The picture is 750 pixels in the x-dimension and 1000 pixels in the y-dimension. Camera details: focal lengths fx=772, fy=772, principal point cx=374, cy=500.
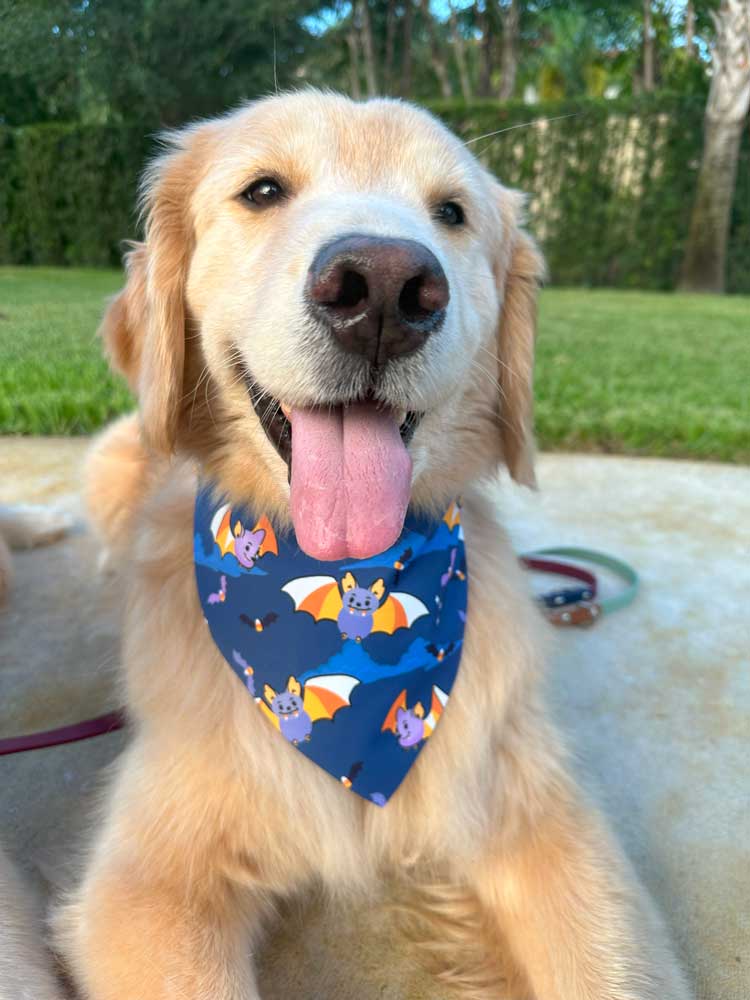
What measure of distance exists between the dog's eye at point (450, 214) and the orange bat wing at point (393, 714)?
125cm

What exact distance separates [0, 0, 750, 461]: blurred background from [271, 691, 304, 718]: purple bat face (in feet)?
5.10

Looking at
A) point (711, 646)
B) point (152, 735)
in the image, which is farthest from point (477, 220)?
point (711, 646)

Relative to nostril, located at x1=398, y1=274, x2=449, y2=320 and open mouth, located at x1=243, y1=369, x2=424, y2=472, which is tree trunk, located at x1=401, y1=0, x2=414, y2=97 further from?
nostril, located at x1=398, y1=274, x2=449, y2=320

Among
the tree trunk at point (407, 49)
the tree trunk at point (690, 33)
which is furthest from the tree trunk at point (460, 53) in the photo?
the tree trunk at point (690, 33)

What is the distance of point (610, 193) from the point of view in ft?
51.2

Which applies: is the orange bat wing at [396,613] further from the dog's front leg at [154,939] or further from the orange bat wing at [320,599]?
the dog's front leg at [154,939]

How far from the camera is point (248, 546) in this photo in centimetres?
193

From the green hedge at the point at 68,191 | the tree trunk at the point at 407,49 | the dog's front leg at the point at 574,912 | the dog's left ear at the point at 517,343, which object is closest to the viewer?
the dog's front leg at the point at 574,912

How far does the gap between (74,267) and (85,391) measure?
134cm

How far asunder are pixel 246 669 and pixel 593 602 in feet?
5.65

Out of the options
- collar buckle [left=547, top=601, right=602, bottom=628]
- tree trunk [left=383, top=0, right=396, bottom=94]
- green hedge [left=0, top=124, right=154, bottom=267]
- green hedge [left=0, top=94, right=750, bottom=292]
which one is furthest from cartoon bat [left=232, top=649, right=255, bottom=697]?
green hedge [left=0, top=94, right=750, bottom=292]

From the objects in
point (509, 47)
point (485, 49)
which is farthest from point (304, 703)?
point (509, 47)

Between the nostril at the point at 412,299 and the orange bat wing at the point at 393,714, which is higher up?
the nostril at the point at 412,299

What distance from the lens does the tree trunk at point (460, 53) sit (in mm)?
10945
